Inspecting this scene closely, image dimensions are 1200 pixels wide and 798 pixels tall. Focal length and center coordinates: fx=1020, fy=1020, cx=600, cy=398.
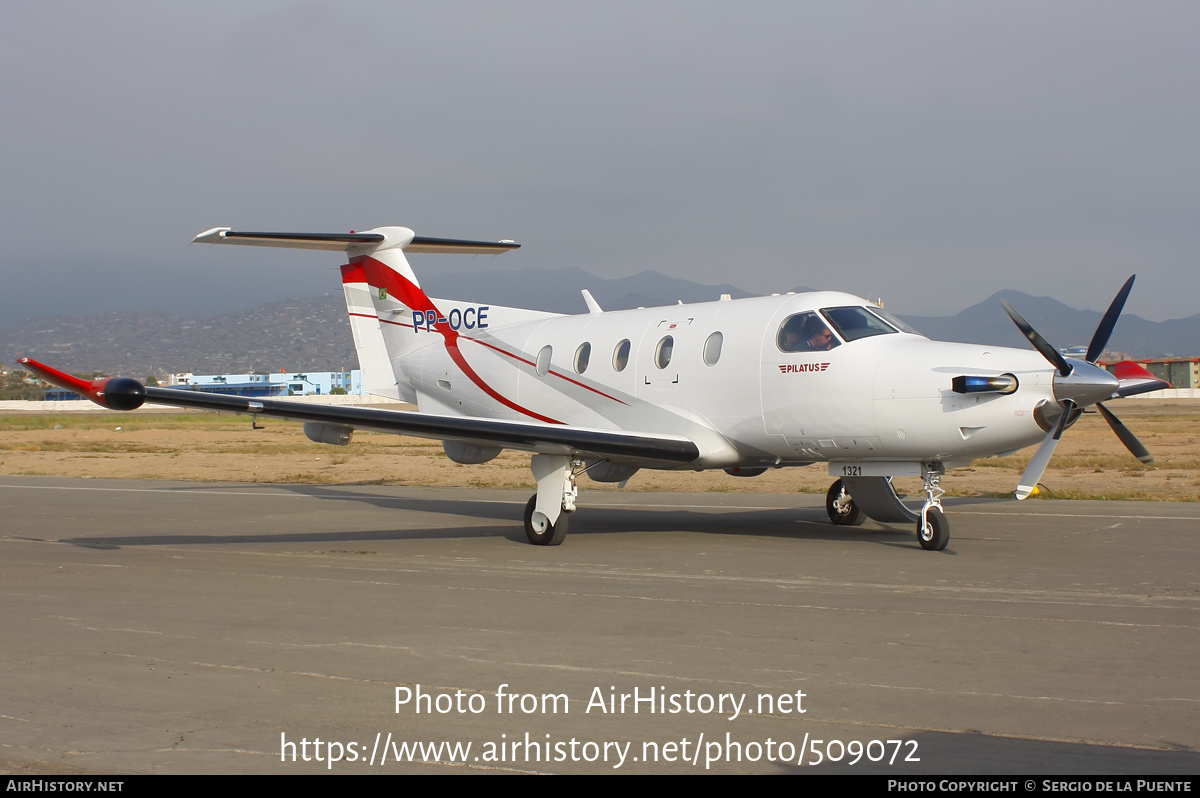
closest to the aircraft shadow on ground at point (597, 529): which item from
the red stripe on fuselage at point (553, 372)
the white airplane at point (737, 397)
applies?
the white airplane at point (737, 397)

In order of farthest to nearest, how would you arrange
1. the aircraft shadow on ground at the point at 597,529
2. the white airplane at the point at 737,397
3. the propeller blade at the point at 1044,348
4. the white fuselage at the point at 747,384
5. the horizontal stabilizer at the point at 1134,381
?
the aircraft shadow on ground at the point at 597,529, the horizontal stabilizer at the point at 1134,381, the white fuselage at the point at 747,384, the white airplane at the point at 737,397, the propeller blade at the point at 1044,348

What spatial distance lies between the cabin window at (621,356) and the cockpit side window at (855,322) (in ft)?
9.92

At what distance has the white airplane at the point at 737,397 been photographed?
11258 millimetres

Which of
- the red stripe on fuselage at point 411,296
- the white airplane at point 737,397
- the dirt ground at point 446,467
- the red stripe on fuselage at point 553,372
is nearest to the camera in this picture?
the white airplane at point 737,397

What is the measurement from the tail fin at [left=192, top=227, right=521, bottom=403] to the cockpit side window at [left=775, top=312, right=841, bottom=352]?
23.1 feet


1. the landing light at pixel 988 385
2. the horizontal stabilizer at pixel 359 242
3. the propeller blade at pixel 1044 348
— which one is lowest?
the landing light at pixel 988 385

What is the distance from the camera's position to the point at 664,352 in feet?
46.1

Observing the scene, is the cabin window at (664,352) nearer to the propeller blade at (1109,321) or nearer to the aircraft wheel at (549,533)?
the aircraft wheel at (549,533)

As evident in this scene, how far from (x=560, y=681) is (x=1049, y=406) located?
7023 millimetres

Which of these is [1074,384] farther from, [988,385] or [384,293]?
[384,293]

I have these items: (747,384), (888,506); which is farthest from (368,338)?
(888,506)

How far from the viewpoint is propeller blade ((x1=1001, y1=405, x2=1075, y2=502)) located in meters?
11.0

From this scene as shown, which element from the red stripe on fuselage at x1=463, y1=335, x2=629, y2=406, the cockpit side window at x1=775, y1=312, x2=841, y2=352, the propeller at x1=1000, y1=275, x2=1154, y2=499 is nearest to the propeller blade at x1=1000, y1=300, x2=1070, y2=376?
the propeller at x1=1000, y1=275, x2=1154, y2=499
